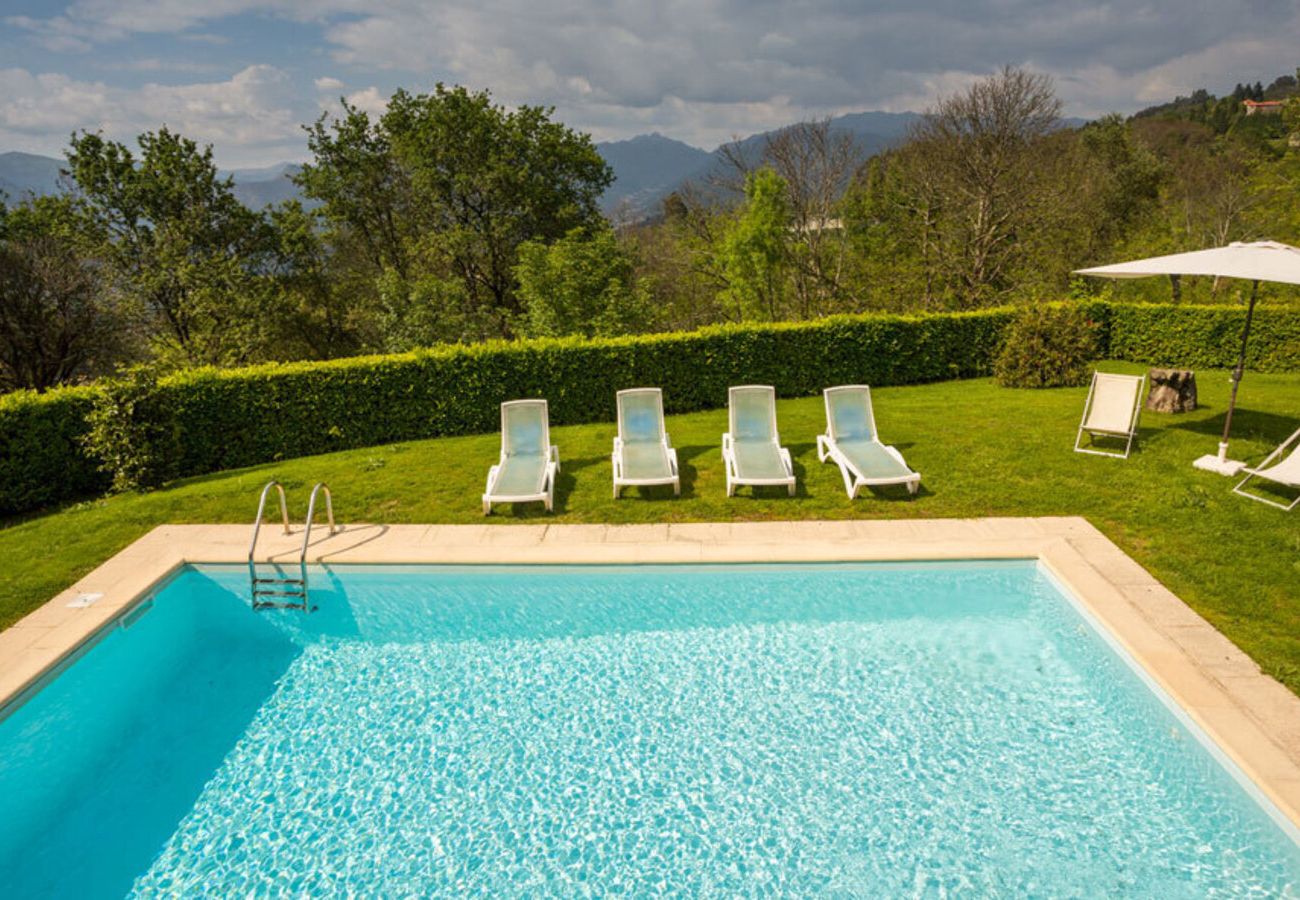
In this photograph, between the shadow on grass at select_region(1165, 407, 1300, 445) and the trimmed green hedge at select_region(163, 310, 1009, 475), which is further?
the trimmed green hedge at select_region(163, 310, 1009, 475)

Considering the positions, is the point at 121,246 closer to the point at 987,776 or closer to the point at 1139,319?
the point at 987,776

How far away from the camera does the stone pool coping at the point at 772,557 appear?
5934 millimetres

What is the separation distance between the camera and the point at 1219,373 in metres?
17.1

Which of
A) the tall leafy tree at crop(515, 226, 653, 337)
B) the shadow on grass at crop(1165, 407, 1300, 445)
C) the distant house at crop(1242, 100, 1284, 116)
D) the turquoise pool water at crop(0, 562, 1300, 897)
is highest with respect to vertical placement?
the distant house at crop(1242, 100, 1284, 116)

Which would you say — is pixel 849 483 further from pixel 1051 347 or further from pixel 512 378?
pixel 1051 347

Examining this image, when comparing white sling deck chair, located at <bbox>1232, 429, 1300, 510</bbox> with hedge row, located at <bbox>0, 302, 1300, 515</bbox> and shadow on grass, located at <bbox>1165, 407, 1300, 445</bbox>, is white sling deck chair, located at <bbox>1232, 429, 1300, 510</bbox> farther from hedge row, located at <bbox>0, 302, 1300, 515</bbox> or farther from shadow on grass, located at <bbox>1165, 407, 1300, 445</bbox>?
hedge row, located at <bbox>0, 302, 1300, 515</bbox>

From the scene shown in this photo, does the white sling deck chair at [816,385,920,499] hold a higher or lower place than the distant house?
lower

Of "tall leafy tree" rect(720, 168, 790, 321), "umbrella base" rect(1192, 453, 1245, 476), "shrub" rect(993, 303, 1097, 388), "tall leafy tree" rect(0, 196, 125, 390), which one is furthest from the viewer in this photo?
"tall leafy tree" rect(720, 168, 790, 321)

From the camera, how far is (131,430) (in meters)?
11.6

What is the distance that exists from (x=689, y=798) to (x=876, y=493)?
5964 mm

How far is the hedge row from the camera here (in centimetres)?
1184

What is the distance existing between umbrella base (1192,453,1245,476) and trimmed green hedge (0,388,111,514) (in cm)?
1763

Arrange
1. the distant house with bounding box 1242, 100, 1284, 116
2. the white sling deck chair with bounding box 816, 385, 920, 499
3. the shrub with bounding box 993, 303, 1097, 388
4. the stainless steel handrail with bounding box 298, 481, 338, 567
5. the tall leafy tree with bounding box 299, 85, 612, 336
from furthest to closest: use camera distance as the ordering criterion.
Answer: the distant house with bounding box 1242, 100, 1284, 116 < the tall leafy tree with bounding box 299, 85, 612, 336 < the shrub with bounding box 993, 303, 1097, 388 < the white sling deck chair with bounding box 816, 385, 920, 499 < the stainless steel handrail with bounding box 298, 481, 338, 567

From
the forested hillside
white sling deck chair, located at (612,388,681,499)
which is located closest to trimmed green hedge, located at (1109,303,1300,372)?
the forested hillside
